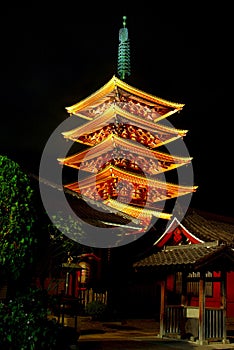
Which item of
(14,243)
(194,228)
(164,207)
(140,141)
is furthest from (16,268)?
(140,141)

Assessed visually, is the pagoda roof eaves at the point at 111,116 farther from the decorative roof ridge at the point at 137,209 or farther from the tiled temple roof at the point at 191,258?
the tiled temple roof at the point at 191,258

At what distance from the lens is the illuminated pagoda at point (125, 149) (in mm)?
30172

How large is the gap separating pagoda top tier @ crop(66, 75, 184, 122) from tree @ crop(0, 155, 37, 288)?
2176 centimetres

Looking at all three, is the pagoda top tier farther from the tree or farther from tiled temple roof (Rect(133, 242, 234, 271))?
the tree

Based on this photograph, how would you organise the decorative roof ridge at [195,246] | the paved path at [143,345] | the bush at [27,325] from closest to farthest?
the bush at [27,325], the paved path at [143,345], the decorative roof ridge at [195,246]

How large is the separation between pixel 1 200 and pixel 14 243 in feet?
2.67

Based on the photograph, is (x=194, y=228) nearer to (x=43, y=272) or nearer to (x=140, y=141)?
(x=43, y=272)

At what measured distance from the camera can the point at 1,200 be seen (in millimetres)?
8125

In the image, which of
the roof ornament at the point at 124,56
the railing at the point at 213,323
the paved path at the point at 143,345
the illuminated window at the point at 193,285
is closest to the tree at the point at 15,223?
the paved path at the point at 143,345

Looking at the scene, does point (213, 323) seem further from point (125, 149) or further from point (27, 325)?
point (125, 149)

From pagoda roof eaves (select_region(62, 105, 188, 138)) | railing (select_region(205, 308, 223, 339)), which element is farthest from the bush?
pagoda roof eaves (select_region(62, 105, 188, 138))

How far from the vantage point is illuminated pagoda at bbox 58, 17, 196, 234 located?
99.0 ft

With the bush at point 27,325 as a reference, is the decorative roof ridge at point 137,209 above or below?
above

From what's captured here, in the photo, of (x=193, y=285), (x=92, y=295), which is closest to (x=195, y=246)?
(x=193, y=285)
